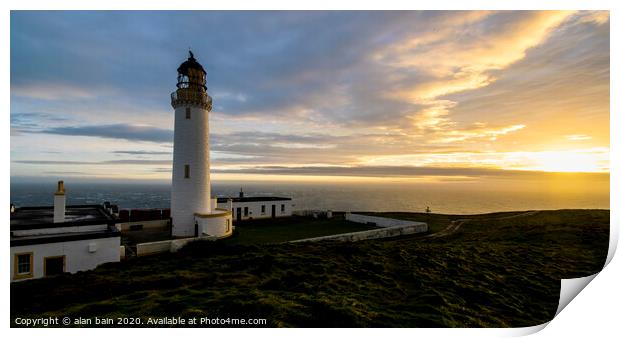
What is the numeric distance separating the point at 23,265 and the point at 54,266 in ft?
2.51

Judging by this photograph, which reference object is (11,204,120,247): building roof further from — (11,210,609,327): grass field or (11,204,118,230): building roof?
(11,210,609,327): grass field

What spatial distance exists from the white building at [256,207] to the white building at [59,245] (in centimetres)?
998

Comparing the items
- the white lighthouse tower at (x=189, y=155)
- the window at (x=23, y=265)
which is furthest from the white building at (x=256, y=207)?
the window at (x=23, y=265)

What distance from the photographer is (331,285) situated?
7980mm

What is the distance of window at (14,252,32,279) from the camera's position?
855 centimetres

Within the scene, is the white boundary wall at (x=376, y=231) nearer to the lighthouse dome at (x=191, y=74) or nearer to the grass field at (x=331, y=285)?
the grass field at (x=331, y=285)

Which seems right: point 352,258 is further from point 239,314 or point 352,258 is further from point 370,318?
point 239,314

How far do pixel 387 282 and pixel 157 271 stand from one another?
312 inches

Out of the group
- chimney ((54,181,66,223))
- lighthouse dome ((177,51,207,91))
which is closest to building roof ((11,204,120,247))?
chimney ((54,181,66,223))

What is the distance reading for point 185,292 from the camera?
7223 mm

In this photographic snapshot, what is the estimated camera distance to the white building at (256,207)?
21.9 meters

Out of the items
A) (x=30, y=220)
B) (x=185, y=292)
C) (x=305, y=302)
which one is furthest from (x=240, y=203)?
(x=305, y=302)

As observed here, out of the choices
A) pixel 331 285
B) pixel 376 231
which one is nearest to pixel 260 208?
pixel 376 231

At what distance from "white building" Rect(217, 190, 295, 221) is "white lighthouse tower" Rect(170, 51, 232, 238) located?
15.3 feet
